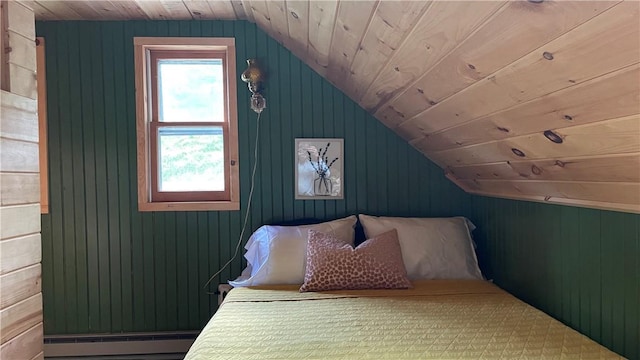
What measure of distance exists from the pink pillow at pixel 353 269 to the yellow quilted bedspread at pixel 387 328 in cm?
5

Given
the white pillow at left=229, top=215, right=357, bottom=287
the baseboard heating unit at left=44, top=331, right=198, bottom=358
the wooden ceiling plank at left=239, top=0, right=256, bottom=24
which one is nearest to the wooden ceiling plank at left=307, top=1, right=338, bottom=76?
the wooden ceiling plank at left=239, top=0, right=256, bottom=24

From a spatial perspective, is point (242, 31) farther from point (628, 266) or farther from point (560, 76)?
point (628, 266)

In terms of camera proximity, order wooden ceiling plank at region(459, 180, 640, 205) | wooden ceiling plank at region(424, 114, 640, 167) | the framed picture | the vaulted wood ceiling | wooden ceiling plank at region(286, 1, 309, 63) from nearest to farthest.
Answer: the vaulted wood ceiling → wooden ceiling plank at region(424, 114, 640, 167) → wooden ceiling plank at region(459, 180, 640, 205) → wooden ceiling plank at region(286, 1, 309, 63) → the framed picture

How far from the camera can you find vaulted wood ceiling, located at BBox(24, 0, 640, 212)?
0.90m

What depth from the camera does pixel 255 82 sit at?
2.53 m

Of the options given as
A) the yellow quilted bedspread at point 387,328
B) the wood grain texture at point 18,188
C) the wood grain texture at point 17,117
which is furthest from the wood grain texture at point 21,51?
the yellow quilted bedspread at point 387,328

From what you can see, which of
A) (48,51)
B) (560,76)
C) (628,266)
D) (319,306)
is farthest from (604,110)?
(48,51)

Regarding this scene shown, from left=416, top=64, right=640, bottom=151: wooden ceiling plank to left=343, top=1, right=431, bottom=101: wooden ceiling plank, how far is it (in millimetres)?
444

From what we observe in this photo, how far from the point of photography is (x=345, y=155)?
265 cm

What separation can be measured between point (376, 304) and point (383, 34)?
117 centimetres

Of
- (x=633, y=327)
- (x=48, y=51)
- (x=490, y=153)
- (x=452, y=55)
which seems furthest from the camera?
(x=48, y=51)

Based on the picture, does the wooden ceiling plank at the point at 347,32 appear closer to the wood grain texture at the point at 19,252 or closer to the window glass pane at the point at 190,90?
the window glass pane at the point at 190,90

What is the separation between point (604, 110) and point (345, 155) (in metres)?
1.72

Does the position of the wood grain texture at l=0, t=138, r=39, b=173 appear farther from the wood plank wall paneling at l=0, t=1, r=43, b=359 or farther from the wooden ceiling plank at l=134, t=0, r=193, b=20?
the wooden ceiling plank at l=134, t=0, r=193, b=20
